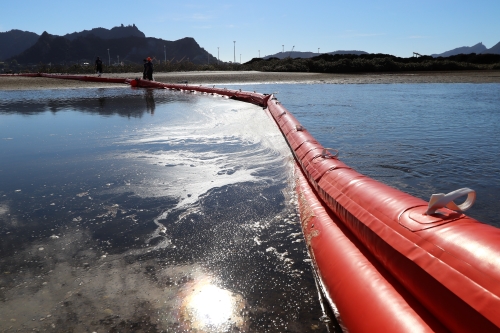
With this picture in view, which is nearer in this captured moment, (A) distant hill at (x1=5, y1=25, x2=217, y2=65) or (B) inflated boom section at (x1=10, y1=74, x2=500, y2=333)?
(B) inflated boom section at (x1=10, y1=74, x2=500, y2=333)

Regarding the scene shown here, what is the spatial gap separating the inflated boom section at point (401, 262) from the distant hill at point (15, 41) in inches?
7479

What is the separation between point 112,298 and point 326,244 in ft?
4.40

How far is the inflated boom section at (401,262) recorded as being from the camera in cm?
140

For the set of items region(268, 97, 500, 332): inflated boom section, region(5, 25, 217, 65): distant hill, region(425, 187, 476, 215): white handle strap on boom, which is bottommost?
region(268, 97, 500, 332): inflated boom section

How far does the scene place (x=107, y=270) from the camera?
2.51 metres

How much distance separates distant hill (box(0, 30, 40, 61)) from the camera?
532 ft

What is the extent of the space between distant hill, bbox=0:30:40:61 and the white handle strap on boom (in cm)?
19062

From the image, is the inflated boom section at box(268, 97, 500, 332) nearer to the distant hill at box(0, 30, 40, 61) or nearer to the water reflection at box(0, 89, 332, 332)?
the water reflection at box(0, 89, 332, 332)

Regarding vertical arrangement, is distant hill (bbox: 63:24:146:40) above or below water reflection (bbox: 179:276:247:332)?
above

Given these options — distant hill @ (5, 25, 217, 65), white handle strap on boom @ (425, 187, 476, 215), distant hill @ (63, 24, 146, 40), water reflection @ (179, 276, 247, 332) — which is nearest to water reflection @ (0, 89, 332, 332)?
water reflection @ (179, 276, 247, 332)

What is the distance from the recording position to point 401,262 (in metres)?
1.78

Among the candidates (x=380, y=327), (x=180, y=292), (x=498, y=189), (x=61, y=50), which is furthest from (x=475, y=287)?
(x=61, y=50)

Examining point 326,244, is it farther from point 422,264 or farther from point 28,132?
point 28,132

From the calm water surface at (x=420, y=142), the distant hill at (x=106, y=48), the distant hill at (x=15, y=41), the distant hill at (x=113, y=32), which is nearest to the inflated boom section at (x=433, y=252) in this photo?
the calm water surface at (x=420, y=142)
